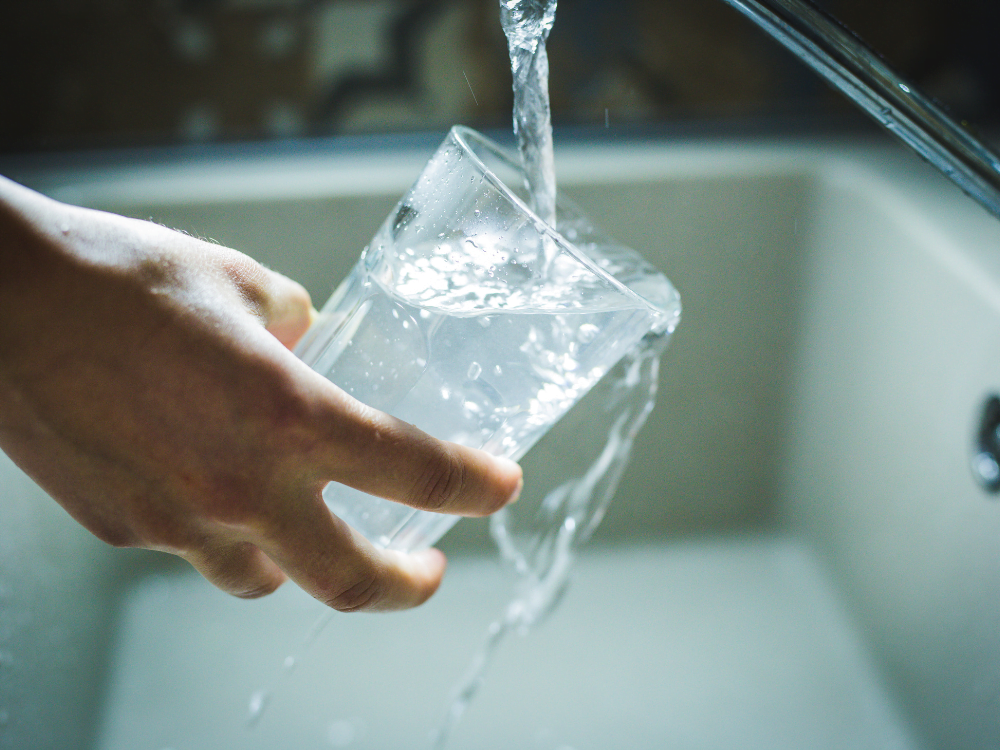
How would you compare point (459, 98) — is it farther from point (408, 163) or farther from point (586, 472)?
point (586, 472)

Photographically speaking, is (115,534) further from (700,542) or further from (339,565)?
(700,542)

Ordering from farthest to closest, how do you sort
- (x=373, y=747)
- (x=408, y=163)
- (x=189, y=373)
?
(x=408, y=163), (x=373, y=747), (x=189, y=373)

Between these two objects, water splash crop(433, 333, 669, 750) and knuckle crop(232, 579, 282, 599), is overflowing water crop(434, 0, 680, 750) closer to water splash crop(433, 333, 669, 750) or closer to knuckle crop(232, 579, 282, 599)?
water splash crop(433, 333, 669, 750)

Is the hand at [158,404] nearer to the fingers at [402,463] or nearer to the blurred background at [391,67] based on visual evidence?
the fingers at [402,463]

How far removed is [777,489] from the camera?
2.43 feet

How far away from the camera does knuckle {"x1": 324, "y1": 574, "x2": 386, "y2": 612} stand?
12.5 inches

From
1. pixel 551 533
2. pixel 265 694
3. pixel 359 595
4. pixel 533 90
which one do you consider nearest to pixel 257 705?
pixel 265 694

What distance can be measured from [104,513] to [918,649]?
51 cm

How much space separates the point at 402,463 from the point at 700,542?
51 cm

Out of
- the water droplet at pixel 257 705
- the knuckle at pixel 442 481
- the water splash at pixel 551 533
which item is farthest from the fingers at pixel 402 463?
the water droplet at pixel 257 705

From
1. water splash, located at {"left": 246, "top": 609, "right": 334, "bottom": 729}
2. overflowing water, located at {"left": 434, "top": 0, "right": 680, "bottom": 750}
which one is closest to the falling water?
overflowing water, located at {"left": 434, "top": 0, "right": 680, "bottom": 750}

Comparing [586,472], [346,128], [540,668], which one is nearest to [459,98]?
[346,128]

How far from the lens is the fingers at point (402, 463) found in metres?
0.28

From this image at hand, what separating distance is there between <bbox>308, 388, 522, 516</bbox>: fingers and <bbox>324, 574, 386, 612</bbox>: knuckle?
0.13 feet
